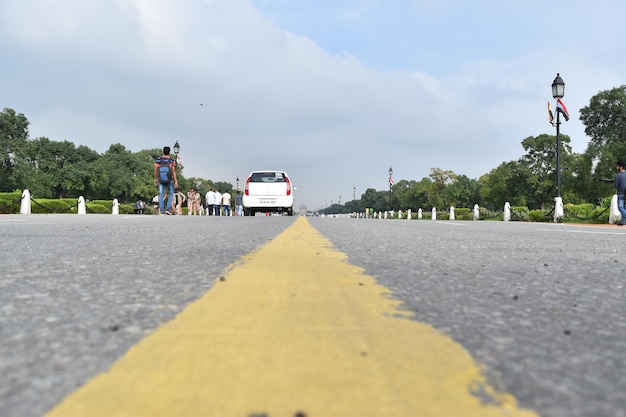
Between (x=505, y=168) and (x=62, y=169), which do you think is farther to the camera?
(x=62, y=169)

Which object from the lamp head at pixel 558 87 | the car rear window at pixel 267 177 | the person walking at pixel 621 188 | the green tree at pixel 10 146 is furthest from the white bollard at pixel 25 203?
the green tree at pixel 10 146

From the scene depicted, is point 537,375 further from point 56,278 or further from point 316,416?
point 56,278

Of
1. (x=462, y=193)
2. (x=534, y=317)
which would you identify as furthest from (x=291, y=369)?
(x=462, y=193)

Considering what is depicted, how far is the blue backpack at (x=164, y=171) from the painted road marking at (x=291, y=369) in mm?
15665

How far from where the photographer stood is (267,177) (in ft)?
77.3

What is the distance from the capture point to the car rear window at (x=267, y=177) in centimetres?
2314

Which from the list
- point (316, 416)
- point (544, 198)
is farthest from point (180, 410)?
point (544, 198)

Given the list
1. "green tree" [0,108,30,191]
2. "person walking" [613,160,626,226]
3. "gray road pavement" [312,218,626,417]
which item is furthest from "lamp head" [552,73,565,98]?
"green tree" [0,108,30,191]

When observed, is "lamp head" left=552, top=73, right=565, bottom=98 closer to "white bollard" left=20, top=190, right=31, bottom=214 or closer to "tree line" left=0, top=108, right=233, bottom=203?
"white bollard" left=20, top=190, right=31, bottom=214

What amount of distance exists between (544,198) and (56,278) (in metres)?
67.6

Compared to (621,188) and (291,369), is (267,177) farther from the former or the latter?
(291,369)

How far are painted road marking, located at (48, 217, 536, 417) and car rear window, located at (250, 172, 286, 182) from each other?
68.7ft

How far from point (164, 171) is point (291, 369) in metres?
16.8

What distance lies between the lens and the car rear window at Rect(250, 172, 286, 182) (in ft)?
75.9
